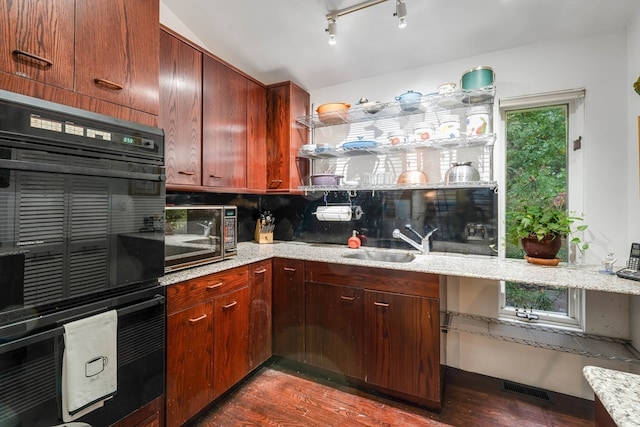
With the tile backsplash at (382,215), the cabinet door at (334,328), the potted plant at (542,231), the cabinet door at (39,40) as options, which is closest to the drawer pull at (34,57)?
the cabinet door at (39,40)

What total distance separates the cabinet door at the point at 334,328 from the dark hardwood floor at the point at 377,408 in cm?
18

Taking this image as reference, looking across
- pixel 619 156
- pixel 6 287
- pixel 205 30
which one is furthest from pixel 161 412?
pixel 619 156

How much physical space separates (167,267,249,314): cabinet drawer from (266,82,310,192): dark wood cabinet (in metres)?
0.91

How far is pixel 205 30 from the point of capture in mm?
2270

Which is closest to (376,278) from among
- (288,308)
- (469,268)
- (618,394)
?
(469,268)

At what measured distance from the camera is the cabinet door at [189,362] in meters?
1.51

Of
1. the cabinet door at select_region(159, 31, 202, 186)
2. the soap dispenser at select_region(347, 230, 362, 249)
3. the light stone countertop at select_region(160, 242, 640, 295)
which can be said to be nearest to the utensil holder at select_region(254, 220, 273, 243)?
the light stone countertop at select_region(160, 242, 640, 295)

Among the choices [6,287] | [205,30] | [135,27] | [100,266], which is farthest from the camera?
[205,30]

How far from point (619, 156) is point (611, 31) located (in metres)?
0.78

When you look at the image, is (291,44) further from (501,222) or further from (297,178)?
(501,222)

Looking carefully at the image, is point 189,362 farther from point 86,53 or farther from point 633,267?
point 633,267

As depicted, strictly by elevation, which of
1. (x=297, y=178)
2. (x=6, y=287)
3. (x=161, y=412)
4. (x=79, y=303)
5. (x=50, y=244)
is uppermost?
(x=297, y=178)

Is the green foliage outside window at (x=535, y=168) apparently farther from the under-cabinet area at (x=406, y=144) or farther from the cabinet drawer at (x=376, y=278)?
A: the cabinet drawer at (x=376, y=278)

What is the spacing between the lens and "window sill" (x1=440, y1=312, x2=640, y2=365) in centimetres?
161
